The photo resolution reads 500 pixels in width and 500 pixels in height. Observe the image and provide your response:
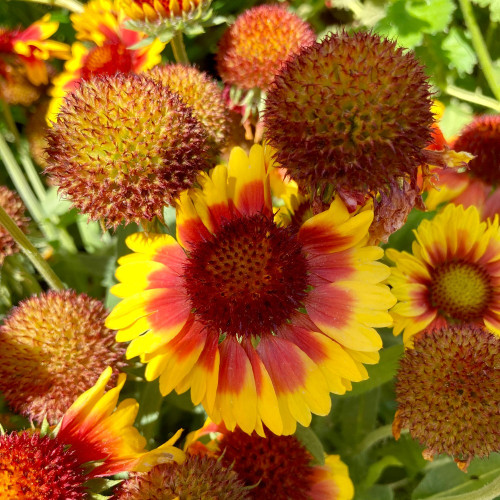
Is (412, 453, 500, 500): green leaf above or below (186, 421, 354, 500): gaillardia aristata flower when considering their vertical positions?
below

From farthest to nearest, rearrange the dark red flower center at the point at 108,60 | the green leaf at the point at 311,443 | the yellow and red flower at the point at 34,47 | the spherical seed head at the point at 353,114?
the yellow and red flower at the point at 34,47 < the dark red flower center at the point at 108,60 < the green leaf at the point at 311,443 < the spherical seed head at the point at 353,114

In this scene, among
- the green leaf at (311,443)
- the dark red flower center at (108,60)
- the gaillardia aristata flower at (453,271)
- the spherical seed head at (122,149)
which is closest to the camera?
the spherical seed head at (122,149)

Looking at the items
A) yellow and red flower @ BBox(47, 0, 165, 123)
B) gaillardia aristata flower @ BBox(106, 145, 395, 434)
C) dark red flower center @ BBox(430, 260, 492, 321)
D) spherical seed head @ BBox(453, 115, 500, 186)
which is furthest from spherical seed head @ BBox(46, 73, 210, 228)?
spherical seed head @ BBox(453, 115, 500, 186)

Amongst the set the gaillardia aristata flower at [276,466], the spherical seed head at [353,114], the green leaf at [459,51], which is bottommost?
the gaillardia aristata flower at [276,466]

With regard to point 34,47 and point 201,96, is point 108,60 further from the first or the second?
point 201,96

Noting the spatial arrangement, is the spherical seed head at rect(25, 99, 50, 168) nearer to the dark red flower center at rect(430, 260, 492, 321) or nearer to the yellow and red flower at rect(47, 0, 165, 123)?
the yellow and red flower at rect(47, 0, 165, 123)

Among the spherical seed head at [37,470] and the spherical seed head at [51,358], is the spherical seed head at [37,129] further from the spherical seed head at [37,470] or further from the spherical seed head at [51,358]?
the spherical seed head at [37,470]

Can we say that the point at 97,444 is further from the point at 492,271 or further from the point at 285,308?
the point at 492,271

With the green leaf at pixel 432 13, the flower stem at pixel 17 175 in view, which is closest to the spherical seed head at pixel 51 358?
the flower stem at pixel 17 175
